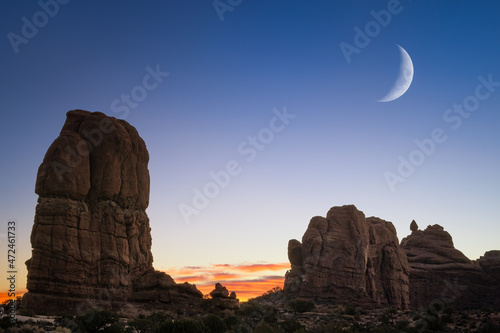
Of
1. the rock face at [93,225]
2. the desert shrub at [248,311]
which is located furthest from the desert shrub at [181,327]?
the desert shrub at [248,311]

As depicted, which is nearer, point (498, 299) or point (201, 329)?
point (201, 329)

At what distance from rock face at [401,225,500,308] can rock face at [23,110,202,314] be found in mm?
50498

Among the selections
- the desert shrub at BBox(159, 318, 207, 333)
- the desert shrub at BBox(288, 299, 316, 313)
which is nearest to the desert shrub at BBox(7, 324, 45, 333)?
the desert shrub at BBox(159, 318, 207, 333)

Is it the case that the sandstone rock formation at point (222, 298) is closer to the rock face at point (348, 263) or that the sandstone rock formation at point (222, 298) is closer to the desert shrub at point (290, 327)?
the desert shrub at point (290, 327)

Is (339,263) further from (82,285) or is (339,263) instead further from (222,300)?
(82,285)

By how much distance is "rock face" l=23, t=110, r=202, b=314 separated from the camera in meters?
37.1

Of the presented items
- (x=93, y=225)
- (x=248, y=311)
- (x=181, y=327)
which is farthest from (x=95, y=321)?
(x=248, y=311)

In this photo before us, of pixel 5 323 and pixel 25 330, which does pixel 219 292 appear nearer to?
pixel 5 323

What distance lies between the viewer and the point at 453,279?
7794cm

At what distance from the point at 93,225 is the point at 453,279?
67.1 metres

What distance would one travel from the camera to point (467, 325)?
3791 centimetres

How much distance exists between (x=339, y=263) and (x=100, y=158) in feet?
135

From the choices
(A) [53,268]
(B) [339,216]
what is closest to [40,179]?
(A) [53,268]

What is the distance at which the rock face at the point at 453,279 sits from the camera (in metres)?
76.4
